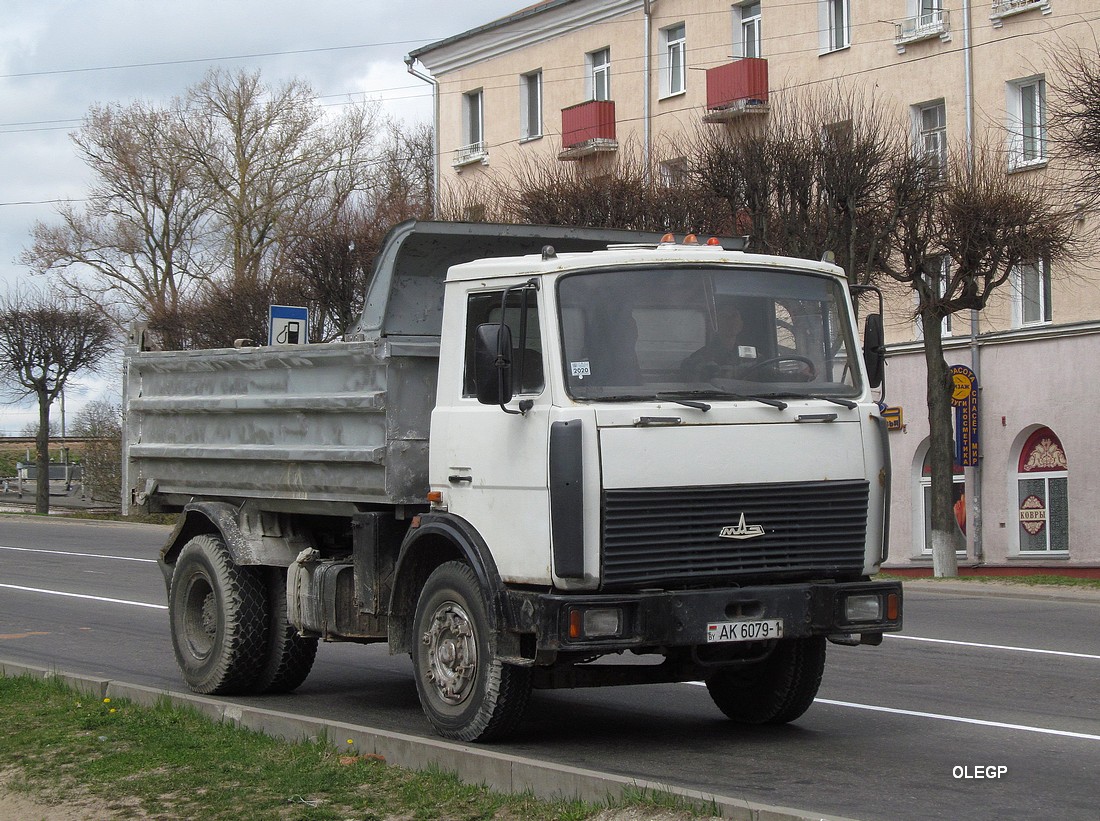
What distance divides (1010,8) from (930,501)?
945cm

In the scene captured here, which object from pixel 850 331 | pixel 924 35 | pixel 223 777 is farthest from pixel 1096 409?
pixel 223 777

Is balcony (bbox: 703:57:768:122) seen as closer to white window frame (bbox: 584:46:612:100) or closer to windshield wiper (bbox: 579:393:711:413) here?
white window frame (bbox: 584:46:612:100)

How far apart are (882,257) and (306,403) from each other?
1598 cm

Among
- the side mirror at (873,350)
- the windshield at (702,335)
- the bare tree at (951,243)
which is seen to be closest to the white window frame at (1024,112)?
the bare tree at (951,243)

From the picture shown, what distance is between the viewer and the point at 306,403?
9078mm

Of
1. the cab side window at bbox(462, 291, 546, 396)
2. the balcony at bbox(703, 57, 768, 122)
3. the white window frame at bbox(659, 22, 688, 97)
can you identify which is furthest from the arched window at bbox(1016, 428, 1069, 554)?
the cab side window at bbox(462, 291, 546, 396)

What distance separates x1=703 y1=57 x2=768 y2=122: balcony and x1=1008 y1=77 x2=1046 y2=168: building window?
554 cm

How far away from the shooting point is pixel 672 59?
3538 cm

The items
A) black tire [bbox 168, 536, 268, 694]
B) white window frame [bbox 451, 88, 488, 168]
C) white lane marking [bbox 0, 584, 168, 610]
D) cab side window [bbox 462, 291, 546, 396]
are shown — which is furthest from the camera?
white window frame [bbox 451, 88, 488, 168]

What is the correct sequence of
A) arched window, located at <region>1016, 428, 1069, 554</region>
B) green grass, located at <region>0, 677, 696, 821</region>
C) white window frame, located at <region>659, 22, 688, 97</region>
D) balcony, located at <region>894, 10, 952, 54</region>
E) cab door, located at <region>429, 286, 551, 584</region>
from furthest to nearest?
1. white window frame, located at <region>659, 22, 688, 97</region>
2. balcony, located at <region>894, 10, 952, 54</region>
3. arched window, located at <region>1016, 428, 1069, 554</region>
4. cab door, located at <region>429, 286, 551, 584</region>
5. green grass, located at <region>0, 677, 696, 821</region>

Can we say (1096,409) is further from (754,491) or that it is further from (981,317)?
(754,491)

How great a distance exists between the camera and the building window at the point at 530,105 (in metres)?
39.3

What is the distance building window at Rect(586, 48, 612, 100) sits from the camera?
37031mm

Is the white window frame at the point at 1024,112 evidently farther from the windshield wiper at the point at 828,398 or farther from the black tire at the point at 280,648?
the windshield wiper at the point at 828,398
